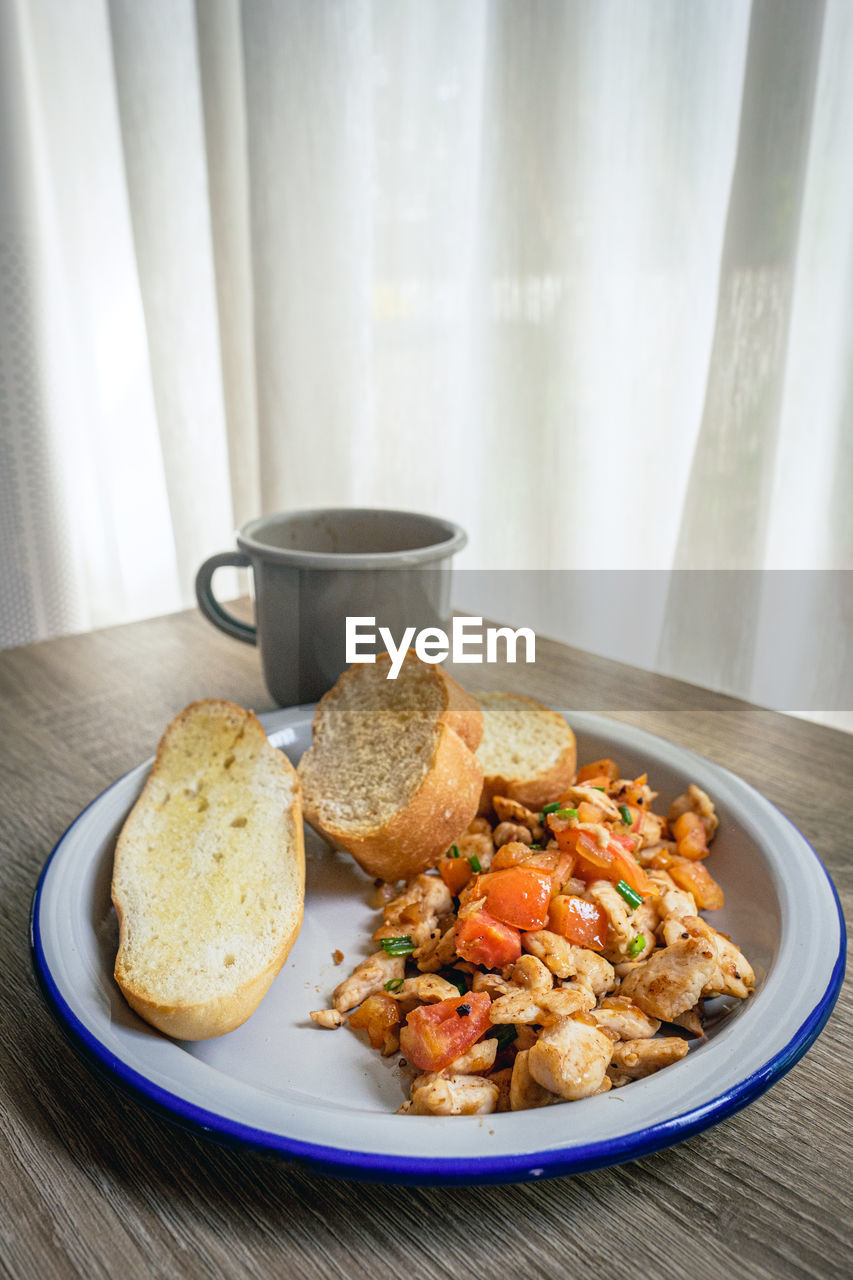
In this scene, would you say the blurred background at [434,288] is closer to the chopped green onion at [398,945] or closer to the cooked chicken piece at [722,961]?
the cooked chicken piece at [722,961]

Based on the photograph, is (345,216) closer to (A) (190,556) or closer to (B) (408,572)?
(A) (190,556)

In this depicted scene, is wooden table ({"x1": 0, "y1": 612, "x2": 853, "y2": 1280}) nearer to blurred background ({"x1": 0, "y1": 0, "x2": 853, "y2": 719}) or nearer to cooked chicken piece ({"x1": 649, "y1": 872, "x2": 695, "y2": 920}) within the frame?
cooked chicken piece ({"x1": 649, "y1": 872, "x2": 695, "y2": 920})

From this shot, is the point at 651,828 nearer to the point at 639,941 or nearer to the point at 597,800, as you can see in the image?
the point at 597,800

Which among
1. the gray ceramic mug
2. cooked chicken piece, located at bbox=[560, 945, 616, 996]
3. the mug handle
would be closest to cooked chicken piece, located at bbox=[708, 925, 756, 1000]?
cooked chicken piece, located at bbox=[560, 945, 616, 996]

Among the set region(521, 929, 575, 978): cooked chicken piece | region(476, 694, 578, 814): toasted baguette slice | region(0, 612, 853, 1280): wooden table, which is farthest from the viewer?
region(476, 694, 578, 814): toasted baguette slice

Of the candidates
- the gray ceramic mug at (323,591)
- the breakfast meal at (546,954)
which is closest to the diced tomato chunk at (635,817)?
the breakfast meal at (546,954)

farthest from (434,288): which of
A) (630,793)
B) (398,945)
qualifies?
(398,945)
